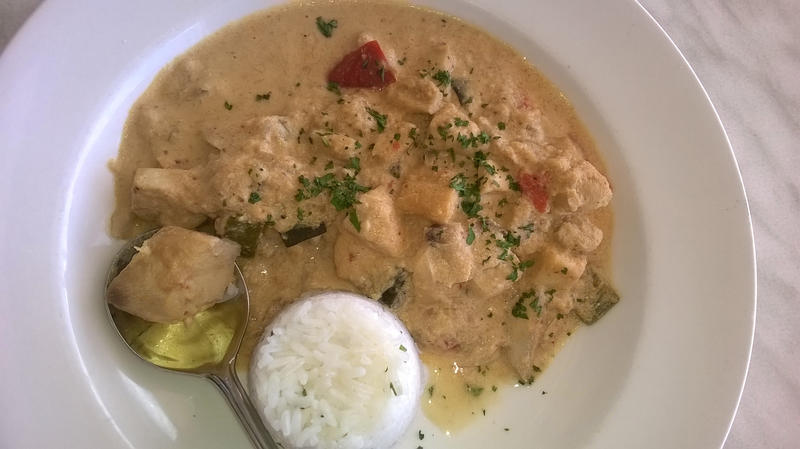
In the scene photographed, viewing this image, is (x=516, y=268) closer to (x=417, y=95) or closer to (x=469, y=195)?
(x=469, y=195)

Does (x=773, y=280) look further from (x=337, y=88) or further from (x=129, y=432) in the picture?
(x=129, y=432)

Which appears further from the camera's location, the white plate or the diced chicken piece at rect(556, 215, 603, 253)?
the diced chicken piece at rect(556, 215, 603, 253)

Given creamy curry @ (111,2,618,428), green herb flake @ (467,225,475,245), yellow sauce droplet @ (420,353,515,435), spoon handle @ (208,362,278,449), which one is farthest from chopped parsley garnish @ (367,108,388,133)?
spoon handle @ (208,362,278,449)

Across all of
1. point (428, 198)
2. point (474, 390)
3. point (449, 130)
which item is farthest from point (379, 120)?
point (474, 390)

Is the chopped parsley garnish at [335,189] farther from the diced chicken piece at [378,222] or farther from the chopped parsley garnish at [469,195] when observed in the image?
the chopped parsley garnish at [469,195]

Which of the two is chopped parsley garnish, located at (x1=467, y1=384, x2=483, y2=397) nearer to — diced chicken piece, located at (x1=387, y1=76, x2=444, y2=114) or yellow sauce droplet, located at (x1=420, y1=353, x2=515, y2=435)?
yellow sauce droplet, located at (x1=420, y1=353, x2=515, y2=435)

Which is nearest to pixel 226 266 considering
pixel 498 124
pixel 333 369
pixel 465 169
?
pixel 333 369
